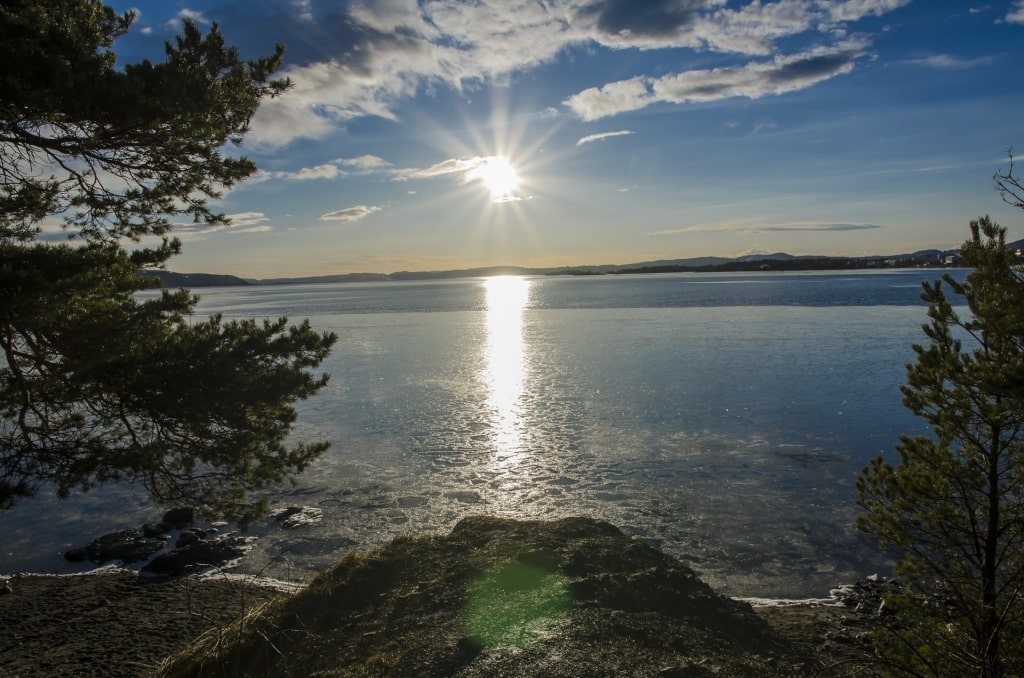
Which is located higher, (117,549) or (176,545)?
(117,549)

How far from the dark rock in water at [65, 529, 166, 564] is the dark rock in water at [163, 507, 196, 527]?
0.65 m

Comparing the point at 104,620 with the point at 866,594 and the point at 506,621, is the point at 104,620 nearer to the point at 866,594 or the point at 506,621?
the point at 506,621

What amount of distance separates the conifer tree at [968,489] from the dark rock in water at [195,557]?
30.6 ft

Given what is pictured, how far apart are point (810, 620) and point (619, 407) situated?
36.8 ft

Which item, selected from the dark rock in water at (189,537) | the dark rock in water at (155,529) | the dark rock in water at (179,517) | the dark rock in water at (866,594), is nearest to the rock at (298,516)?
the dark rock in water at (189,537)

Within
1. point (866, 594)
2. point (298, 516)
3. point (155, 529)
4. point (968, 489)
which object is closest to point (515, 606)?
point (968, 489)

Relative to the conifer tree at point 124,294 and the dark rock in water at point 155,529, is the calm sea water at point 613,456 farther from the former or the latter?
the conifer tree at point 124,294

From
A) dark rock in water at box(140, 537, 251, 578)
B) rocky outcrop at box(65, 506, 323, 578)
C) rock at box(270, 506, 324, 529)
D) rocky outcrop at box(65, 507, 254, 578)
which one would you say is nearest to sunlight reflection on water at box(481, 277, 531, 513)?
rock at box(270, 506, 324, 529)

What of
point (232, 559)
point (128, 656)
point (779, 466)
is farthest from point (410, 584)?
point (779, 466)

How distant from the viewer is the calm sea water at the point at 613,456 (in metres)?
9.70

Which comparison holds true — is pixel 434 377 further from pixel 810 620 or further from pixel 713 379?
pixel 810 620

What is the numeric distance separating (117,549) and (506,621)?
8175 millimetres

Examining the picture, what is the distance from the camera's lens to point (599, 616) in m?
5.84

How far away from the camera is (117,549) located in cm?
1030
